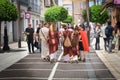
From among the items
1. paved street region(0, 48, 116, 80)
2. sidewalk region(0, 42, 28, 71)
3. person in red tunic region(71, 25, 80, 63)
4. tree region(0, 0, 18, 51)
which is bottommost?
sidewalk region(0, 42, 28, 71)

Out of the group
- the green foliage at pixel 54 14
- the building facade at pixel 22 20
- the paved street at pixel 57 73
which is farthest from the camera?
the green foliage at pixel 54 14

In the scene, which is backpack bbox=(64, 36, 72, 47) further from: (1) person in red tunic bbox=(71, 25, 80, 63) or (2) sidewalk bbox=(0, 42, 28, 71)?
(2) sidewalk bbox=(0, 42, 28, 71)

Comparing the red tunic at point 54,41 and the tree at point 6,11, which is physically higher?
the tree at point 6,11

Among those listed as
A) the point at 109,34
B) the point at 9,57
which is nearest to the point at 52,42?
the point at 9,57

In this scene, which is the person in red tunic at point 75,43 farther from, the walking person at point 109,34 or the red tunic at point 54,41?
the walking person at point 109,34

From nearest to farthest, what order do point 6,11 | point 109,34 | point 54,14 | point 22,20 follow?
1. point 109,34
2. point 6,11
3. point 22,20
4. point 54,14

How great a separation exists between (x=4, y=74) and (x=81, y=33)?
5.72 meters

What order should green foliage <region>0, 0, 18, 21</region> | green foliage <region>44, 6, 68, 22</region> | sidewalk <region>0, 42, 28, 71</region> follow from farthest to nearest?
green foliage <region>44, 6, 68, 22</region> < green foliage <region>0, 0, 18, 21</region> < sidewalk <region>0, 42, 28, 71</region>

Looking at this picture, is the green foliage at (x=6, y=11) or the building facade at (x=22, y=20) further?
the building facade at (x=22, y=20)

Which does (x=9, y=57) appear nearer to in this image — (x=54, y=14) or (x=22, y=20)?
(x=22, y=20)

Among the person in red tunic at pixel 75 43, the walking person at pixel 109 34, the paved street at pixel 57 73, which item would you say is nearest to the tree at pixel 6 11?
the walking person at pixel 109 34

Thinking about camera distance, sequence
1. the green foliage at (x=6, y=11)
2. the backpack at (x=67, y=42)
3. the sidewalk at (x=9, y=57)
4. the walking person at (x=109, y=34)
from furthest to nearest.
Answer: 1. the green foliage at (x=6, y=11)
2. the walking person at (x=109, y=34)
3. the backpack at (x=67, y=42)
4. the sidewalk at (x=9, y=57)

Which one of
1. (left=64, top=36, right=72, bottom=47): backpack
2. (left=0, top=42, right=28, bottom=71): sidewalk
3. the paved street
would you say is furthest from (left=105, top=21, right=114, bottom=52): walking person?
the paved street

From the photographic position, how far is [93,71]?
15.5 metres
